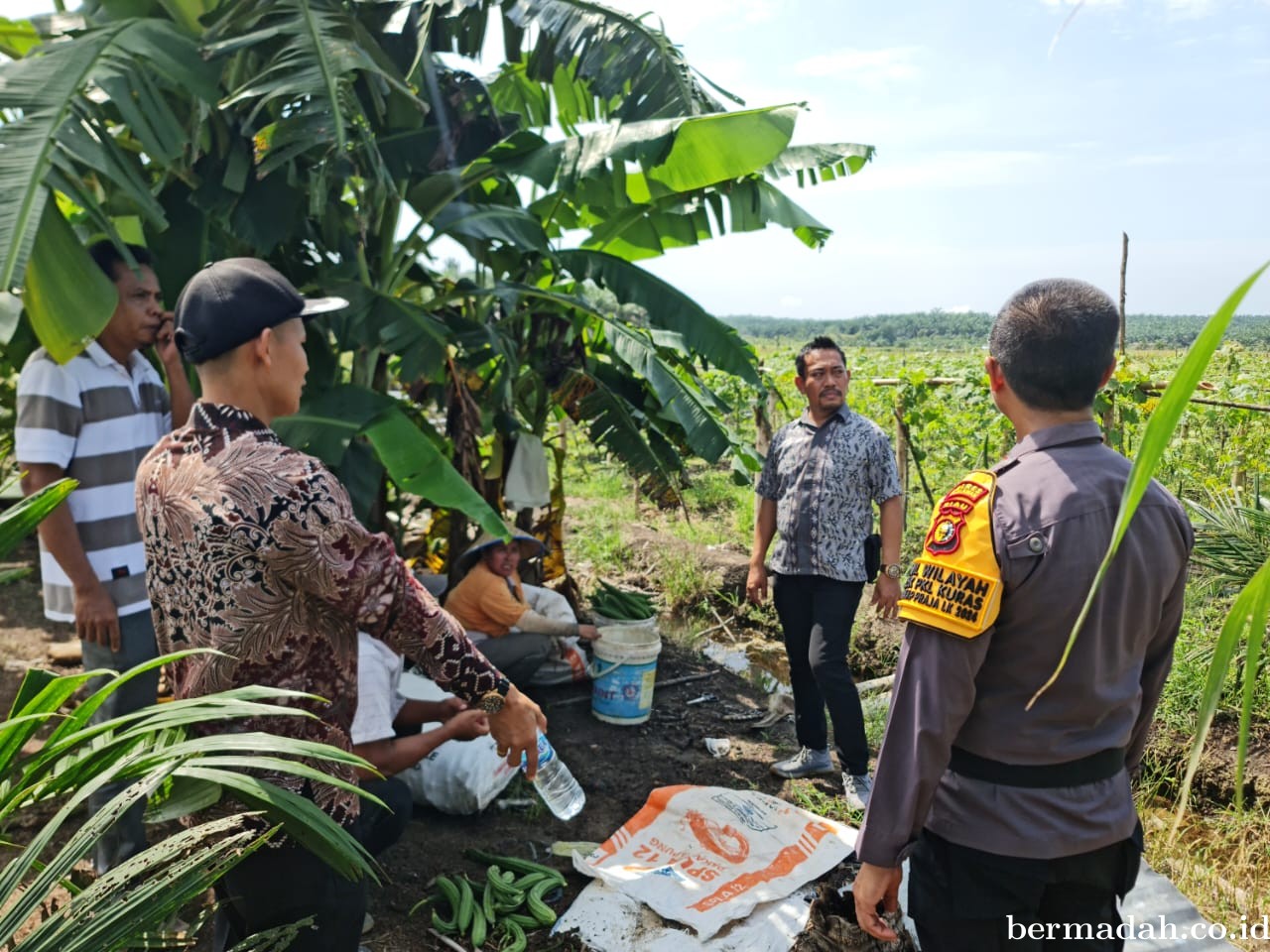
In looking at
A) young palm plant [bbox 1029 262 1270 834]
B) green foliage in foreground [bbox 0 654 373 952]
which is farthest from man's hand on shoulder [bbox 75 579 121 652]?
young palm plant [bbox 1029 262 1270 834]

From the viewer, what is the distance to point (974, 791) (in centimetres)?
170

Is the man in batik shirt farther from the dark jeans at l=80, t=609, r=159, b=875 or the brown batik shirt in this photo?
the dark jeans at l=80, t=609, r=159, b=875

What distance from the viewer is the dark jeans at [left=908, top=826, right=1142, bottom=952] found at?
1.69 meters

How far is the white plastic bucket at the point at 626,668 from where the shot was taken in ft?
15.4

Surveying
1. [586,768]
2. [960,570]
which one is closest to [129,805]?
[960,570]

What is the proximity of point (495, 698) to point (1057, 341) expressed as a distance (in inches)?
48.8

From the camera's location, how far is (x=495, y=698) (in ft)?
6.00

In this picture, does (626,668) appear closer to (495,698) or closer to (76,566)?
(76,566)

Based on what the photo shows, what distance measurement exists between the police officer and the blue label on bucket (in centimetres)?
297

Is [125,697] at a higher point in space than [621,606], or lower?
higher

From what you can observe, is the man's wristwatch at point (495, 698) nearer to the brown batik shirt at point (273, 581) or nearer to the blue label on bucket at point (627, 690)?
the brown batik shirt at point (273, 581)

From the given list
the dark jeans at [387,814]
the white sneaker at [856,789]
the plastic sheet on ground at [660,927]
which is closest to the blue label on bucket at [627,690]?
the white sneaker at [856,789]

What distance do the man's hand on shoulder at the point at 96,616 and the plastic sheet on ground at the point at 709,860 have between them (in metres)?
1.71

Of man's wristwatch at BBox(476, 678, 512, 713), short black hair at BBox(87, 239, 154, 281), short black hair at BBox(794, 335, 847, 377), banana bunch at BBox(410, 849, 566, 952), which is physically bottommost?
banana bunch at BBox(410, 849, 566, 952)
